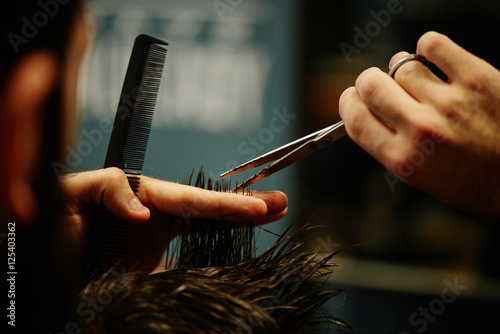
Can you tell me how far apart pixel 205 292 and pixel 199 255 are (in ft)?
0.51

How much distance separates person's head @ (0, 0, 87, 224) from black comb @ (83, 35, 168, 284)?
0.10 meters

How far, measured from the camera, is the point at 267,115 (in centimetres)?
109

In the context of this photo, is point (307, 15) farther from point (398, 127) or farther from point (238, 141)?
point (398, 127)

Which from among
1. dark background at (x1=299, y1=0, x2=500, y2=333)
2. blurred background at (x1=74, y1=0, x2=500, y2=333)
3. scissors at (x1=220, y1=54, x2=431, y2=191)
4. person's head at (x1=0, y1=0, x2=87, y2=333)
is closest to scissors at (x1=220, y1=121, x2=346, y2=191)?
scissors at (x1=220, y1=54, x2=431, y2=191)

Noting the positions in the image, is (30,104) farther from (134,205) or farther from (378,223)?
(378,223)

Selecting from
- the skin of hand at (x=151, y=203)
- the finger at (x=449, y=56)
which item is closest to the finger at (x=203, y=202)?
the skin of hand at (x=151, y=203)

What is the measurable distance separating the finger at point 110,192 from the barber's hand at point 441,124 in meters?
0.31

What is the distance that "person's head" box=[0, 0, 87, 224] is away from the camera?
1.29 ft

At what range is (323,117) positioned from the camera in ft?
3.75

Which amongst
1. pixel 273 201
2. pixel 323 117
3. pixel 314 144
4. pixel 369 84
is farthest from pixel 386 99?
pixel 323 117

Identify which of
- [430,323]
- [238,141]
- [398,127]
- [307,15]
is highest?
[307,15]

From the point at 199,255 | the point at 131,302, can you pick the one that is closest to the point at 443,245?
the point at 199,255

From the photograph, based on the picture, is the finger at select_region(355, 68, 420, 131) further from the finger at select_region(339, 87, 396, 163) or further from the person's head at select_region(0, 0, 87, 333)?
the person's head at select_region(0, 0, 87, 333)

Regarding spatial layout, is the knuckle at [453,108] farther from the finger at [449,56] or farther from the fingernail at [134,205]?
the fingernail at [134,205]
